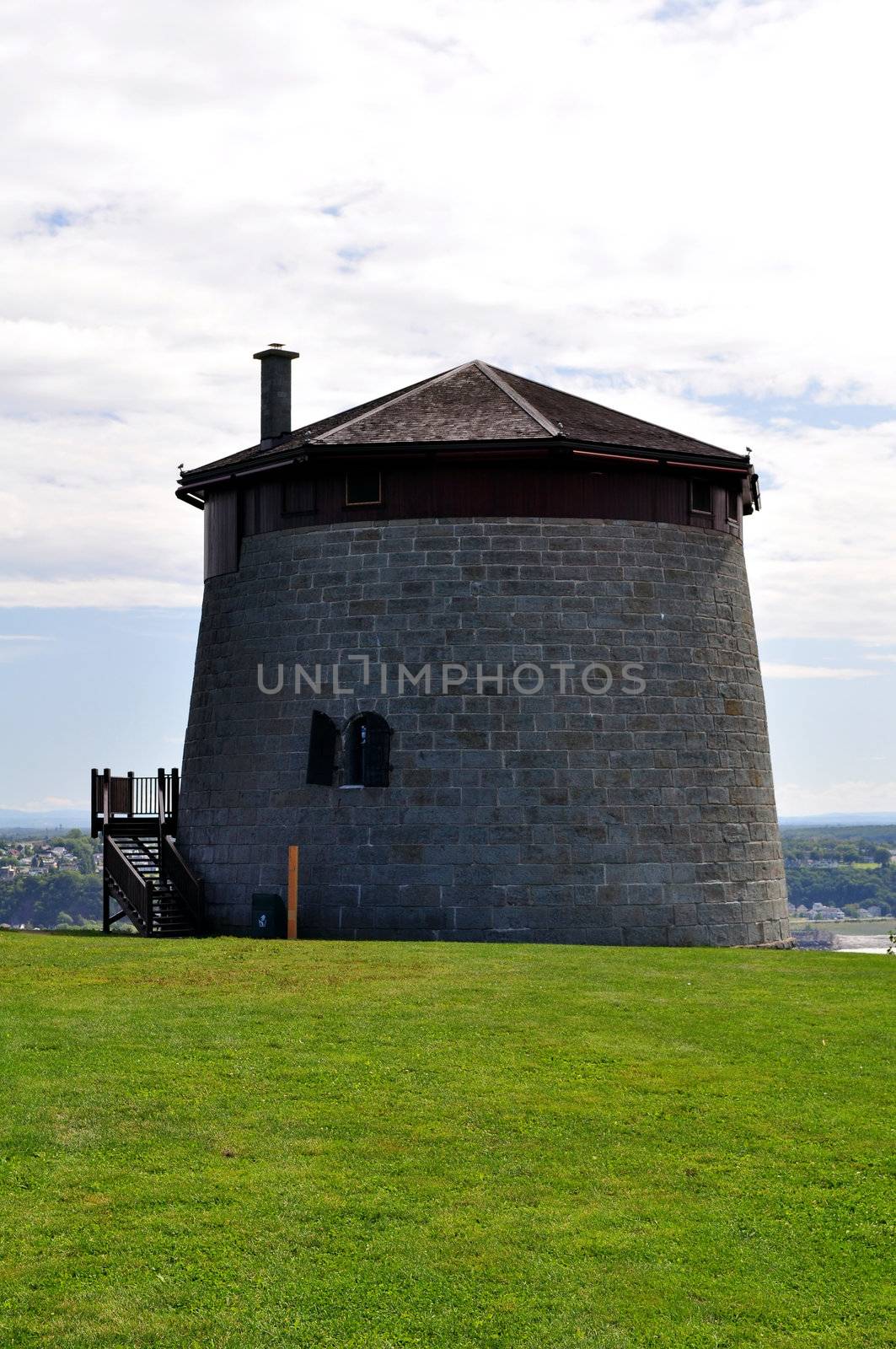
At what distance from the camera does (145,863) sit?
2681 centimetres

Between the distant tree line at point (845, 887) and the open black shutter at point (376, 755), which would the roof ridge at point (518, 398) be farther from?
the distant tree line at point (845, 887)

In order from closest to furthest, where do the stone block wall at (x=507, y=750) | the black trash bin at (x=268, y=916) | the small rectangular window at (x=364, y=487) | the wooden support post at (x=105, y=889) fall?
1. the stone block wall at (x=507, y=750)
2. the black trash bin at (x=268, y=916)
3. the small rectangular window at (x=364, y=487)
4. the wooden support post at (x=105, y=889)

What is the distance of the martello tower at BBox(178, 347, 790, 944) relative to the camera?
2297 cm

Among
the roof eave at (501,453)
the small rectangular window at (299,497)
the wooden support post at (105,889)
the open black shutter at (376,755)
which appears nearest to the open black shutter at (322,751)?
the open black shutter at (376,755)

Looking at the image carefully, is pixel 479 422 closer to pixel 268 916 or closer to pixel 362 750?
pixel 362 750

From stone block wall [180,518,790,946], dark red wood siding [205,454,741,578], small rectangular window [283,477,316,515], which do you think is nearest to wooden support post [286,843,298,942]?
stone block wall [180,518,790,946]

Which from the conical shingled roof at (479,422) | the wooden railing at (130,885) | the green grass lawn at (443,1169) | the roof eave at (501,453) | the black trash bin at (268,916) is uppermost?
the conical shingled roof at (479,422)

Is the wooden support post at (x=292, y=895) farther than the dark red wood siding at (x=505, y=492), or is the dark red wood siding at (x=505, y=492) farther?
the dark red wood siding at (x=505, y=492)

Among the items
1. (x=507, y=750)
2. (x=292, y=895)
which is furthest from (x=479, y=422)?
(x=292, y=895)

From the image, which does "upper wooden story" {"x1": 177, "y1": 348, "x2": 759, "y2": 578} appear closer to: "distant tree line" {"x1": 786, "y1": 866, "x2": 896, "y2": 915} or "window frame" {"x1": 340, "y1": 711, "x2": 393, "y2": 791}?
"window frame" {"x1": 340, "y1": 711, "x2": 393, "y2": 791}

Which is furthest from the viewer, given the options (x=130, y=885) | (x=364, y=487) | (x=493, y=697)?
(x=130, y=885)

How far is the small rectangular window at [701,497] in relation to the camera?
1012 inches

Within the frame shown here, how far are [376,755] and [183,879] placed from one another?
15.7 feet

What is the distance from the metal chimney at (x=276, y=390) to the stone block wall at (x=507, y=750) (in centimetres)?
415
